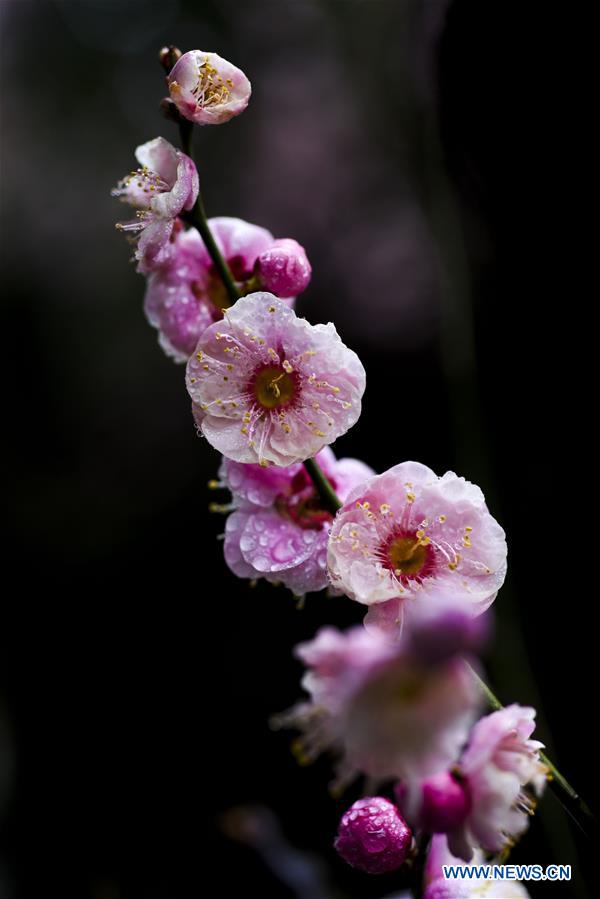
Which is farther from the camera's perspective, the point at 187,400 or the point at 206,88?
the point at 187,400

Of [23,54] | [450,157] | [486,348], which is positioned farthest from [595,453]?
[23,54]

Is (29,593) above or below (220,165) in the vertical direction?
below

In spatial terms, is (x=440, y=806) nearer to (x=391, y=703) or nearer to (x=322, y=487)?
(x=391, y=703)

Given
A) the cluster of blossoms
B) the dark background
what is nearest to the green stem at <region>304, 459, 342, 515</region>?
the cluster of blossoms

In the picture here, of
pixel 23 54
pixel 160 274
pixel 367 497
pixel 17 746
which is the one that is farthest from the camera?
pixel 23 54

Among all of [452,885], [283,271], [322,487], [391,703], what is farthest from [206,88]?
[452,885]

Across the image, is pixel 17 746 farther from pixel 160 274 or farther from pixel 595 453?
pixel 160 274
